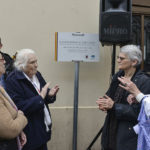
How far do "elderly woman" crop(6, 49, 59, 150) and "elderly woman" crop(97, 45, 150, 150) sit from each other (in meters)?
0.66

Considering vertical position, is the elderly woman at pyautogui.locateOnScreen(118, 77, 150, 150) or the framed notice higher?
the framed notice

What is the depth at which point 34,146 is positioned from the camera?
2.87 meters

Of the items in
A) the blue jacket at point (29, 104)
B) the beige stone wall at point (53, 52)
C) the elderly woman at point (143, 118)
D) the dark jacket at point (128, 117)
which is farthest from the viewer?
the beige stone wall at point (53, 52)

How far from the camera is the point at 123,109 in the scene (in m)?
2.69

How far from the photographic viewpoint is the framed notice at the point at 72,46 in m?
4.21

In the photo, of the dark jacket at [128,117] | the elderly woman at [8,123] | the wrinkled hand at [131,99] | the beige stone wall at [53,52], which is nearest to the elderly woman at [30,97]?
the elderly woman at [8,123]

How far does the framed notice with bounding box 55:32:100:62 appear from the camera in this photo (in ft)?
13.8

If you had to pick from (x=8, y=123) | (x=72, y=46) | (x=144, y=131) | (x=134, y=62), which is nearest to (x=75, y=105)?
(x=72, y=46)

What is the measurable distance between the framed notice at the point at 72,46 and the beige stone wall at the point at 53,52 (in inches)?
12.4

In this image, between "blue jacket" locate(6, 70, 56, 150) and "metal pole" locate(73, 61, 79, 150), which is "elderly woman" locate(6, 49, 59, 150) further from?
"metal pole" locate(73, 61, 79, 150)

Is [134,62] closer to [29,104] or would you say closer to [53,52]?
[29,104]

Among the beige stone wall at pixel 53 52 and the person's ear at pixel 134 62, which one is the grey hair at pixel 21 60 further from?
the beige stone wall at pixel 53 52

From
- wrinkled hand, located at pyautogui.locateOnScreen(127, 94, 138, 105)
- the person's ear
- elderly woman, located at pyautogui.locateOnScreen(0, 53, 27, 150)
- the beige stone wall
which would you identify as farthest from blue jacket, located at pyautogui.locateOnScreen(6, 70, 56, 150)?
the beige stone wall

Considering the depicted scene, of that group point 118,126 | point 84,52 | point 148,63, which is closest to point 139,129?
point 118,126
